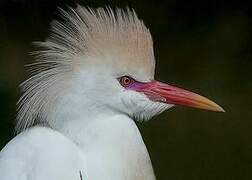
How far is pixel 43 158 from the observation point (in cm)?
158

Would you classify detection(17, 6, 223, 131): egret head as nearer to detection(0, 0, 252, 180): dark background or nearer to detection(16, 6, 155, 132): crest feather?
detection(16, 6, 155, 132): crest feather

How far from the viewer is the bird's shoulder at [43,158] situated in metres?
1.57

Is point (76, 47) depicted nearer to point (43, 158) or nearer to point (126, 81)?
point (126, 81)

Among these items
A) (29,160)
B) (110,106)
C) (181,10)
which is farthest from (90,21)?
(181,10)

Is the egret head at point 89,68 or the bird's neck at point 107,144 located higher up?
the egret head at point 89,68

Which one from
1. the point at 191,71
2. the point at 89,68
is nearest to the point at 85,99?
the point at 89,68

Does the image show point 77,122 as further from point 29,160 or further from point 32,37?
point 32,37

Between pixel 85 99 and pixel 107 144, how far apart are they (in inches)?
4.2

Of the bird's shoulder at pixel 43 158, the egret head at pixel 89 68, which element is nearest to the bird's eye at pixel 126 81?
the egret head at pixel 89 68

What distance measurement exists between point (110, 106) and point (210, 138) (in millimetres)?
1148

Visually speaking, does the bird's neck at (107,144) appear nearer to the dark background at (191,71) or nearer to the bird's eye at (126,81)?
the bird's eye at (126,81)

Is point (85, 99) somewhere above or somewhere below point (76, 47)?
below

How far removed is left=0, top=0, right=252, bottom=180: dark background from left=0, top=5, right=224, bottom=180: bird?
968 mm

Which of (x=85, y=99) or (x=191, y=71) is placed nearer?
(x=85, y=99)
